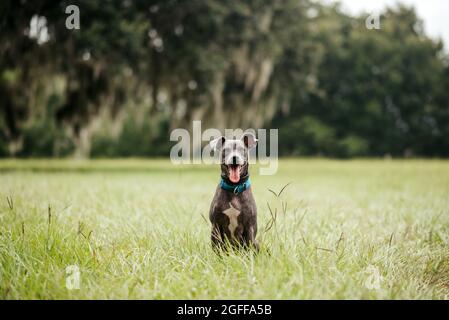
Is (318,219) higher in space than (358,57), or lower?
lower

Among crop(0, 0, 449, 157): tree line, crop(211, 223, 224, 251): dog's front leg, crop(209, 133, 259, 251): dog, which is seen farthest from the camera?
crop(0, 0, 449, 157): tree line

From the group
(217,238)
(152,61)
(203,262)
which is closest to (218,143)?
(217,238)

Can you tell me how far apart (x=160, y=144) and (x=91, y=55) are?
71.6ft

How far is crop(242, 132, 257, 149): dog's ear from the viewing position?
7.88 ft

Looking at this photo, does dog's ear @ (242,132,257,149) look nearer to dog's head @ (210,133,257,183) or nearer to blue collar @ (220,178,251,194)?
dog's head @ (210,133,257,183)

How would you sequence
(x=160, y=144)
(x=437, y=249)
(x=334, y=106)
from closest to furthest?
(x=437, y=249)
(x=334, y=106)
(x=160, y=144)

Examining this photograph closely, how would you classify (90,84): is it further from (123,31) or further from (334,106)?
(334,106)

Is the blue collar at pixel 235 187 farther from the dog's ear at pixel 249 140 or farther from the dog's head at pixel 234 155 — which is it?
the dog's ear at pixel 249 140

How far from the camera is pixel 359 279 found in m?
2.16

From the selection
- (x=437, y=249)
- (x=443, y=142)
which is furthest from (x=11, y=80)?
(x=443, y=142)

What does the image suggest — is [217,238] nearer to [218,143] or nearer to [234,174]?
[234,174]

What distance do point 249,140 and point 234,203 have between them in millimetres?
406

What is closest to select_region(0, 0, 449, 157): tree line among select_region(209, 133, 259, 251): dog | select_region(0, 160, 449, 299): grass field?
select_region(0, 160, 449, 299): grass field

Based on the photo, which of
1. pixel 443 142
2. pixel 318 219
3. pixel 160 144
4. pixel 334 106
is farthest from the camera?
pixel 160 144
